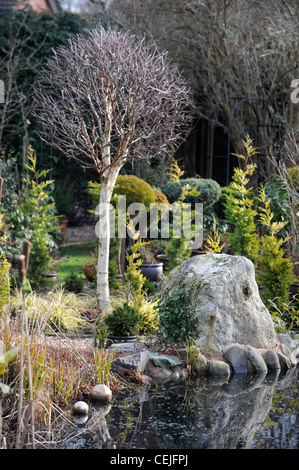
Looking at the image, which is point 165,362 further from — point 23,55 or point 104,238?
point 23,55

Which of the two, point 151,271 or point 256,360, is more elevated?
point 151,271

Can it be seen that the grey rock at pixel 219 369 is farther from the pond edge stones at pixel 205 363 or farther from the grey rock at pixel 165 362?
the grey rock at pixel 165 362

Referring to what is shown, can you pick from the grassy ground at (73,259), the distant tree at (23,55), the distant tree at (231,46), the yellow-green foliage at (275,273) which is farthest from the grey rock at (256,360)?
the distant tree at (23,55)

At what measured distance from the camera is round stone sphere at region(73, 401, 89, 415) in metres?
4.23

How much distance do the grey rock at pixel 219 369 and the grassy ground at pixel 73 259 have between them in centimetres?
426

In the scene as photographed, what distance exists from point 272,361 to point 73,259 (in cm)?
591

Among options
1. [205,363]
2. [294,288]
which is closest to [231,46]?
[294,288]

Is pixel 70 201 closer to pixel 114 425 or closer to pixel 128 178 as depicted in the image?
pixel 128 178

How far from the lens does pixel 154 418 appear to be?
4242mm

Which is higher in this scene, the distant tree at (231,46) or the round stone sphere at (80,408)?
the distant tree at (231,46)

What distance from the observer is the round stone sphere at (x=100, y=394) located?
4535 millimetres

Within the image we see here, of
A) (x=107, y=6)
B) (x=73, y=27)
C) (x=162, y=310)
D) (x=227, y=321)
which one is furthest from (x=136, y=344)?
(x=107, y=6)

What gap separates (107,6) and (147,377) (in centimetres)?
1064

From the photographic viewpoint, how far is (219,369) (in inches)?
207
